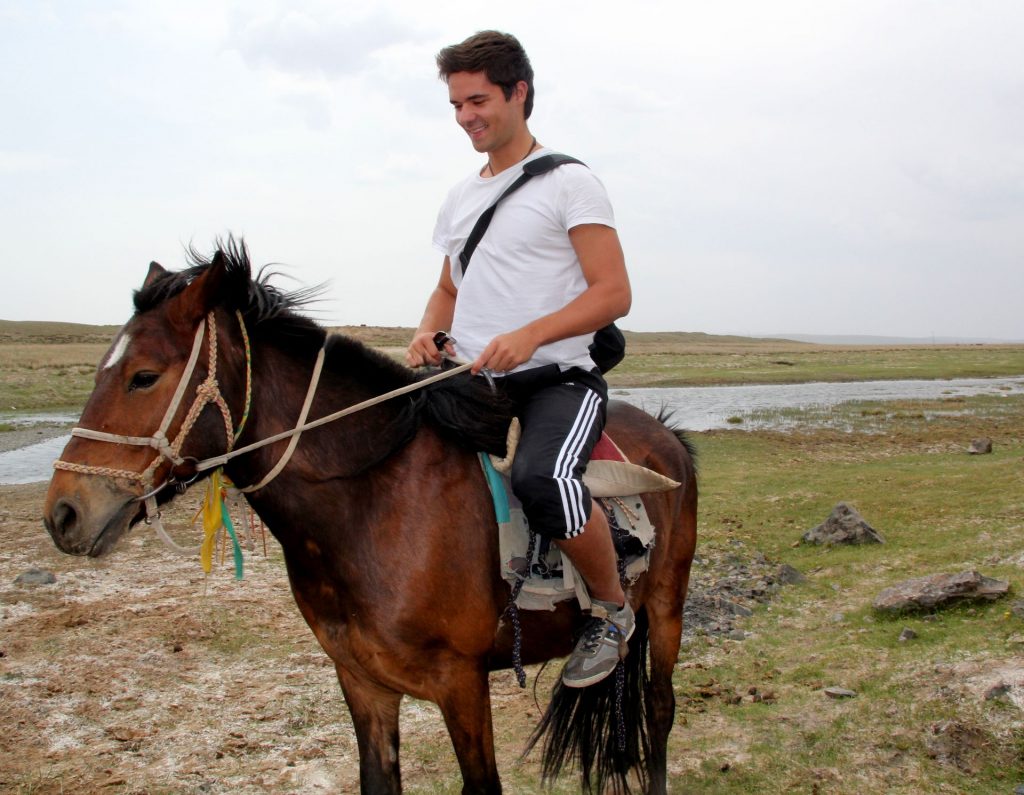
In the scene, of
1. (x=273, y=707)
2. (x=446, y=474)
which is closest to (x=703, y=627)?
(x=273, y=707)

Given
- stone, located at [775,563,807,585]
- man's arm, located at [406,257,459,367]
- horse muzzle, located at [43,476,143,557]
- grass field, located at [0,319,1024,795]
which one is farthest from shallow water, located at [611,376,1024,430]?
horse muzzle, located at [43,476,143,557]

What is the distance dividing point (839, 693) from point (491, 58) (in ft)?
14.6

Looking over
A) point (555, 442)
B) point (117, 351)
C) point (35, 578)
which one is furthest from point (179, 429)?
point (35, 578)

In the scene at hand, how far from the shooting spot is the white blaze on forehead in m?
2.72

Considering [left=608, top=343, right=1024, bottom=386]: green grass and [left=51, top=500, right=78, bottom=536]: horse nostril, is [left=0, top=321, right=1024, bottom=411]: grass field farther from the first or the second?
[left=51, top=500, right=78, bottom=536]: horse nostril

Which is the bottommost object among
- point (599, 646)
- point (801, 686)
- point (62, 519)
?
point (801, 686)

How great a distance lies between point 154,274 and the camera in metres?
3.08

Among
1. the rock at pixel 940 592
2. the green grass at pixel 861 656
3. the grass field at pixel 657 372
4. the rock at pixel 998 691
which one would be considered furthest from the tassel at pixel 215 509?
the grass field at pixel 657 372

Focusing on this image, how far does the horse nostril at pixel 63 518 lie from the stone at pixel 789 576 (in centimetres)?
688

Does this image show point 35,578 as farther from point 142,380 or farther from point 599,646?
point 599,646

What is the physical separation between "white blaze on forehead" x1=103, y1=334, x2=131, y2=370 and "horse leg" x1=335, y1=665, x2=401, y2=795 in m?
1.53

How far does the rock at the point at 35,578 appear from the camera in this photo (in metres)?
7.99

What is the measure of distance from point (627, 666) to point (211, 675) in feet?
11.1

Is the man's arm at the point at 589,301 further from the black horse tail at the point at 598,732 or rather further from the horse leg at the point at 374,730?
the black horse tail at the point at 598,732
